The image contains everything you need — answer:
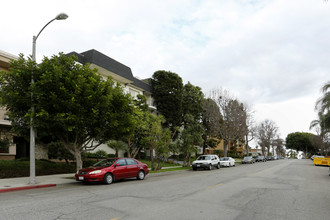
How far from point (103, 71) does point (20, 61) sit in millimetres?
14624

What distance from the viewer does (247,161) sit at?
4347 centimetres

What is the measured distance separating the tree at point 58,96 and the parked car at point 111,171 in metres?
2.10

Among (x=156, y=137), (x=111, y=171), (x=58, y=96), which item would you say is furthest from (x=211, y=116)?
(x=58, y=96)

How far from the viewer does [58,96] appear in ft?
44.5

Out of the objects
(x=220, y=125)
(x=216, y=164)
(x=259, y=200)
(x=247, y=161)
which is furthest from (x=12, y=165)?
(x=247, y=161)

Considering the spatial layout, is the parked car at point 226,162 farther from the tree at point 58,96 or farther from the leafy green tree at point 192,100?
the tree at point 58,96

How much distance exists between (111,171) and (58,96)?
15.8 feet

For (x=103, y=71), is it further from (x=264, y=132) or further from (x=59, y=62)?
(x=264, y=132)

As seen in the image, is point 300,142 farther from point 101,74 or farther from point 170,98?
point 101,74

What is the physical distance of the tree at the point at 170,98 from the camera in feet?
120

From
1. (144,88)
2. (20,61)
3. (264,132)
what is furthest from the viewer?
(264,132)

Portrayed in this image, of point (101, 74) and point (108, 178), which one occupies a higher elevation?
point (101, 74)

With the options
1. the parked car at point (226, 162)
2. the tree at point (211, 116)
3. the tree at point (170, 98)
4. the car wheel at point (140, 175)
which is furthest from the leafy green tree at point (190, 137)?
the car wheel at point (140, 175)

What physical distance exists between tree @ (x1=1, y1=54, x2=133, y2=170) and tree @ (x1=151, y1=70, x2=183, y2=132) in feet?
71.0
